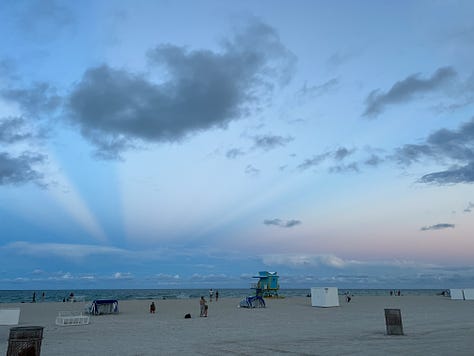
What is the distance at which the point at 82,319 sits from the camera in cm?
2473

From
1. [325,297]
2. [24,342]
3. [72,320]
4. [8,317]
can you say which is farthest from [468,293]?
[24,342]

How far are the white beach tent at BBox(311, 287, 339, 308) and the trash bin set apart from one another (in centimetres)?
3444

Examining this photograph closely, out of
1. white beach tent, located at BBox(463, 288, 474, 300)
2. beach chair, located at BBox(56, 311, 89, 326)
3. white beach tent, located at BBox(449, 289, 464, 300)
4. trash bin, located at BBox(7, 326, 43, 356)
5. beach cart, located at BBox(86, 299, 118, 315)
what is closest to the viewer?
trash bin, located at BBox(7, 326, 43, 356)

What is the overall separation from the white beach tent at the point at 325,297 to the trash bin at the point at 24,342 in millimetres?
34442

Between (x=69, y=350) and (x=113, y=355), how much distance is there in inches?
87.0

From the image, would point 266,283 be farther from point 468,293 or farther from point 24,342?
point 24,342

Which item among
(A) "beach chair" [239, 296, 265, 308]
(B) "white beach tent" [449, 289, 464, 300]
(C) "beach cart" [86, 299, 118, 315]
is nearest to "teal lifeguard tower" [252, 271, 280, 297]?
(A) "beach chair" [239, 296, 265, 308]

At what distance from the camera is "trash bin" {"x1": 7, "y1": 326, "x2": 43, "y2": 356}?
313 inches

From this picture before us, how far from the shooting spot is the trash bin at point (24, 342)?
796cm

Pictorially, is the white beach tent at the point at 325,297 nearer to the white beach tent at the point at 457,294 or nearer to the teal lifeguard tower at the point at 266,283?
the teal lifeguard tower at the point at 266,283

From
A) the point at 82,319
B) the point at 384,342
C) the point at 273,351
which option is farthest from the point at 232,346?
the point at 82,319

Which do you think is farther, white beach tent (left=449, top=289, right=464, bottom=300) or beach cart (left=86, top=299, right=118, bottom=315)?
white beach tent (left=449, top=289, right=464, bottom=300)

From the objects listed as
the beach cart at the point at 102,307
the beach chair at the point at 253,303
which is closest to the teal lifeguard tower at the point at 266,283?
the beach chair at the point at 253,303

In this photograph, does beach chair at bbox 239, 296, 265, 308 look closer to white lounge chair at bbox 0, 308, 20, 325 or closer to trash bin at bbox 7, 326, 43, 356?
white lounge chair at bbox 0, 308, 20, 325
